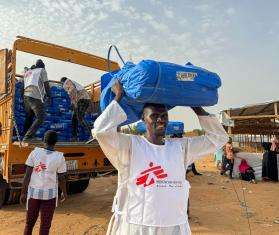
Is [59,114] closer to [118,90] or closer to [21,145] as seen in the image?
[21,145]

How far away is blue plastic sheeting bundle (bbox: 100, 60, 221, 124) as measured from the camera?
9.60ft

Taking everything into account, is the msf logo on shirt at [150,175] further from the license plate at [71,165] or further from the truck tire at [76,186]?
the truck tire at [76,186]

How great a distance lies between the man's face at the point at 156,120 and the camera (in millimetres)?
2710

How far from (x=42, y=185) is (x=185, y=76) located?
9.11ft

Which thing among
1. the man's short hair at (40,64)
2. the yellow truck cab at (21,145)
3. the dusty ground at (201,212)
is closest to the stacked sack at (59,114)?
the yellow truck cab at (21,145)

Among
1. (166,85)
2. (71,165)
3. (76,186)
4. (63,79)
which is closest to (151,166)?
(166,85)

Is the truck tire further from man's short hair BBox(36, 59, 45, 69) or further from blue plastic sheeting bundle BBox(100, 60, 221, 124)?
blue plastic sheeting bundle BBox(100, 60, 221, 124)

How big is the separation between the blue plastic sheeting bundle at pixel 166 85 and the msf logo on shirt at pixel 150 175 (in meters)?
0.60

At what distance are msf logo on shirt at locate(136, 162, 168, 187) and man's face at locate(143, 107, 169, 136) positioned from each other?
268 millimetres

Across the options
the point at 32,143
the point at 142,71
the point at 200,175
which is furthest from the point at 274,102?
the point at 142,71

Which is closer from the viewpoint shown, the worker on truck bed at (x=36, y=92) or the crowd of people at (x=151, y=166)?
the crowd of people at (x=151, y=166)

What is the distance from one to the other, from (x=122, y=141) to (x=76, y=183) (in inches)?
307

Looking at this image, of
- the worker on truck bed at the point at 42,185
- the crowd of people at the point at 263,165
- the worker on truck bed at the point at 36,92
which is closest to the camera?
the worker on truck bed at the point at 42,185

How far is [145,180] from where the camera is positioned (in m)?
2.54
